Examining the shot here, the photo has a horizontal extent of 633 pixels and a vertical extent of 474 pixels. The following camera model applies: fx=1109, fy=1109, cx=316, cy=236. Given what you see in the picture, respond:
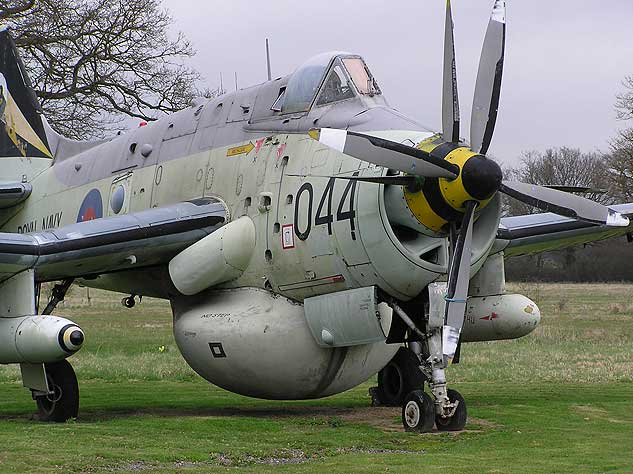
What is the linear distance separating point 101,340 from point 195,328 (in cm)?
1661

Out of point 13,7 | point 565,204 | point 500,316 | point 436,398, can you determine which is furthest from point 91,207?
point 13,7

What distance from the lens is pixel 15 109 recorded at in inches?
869

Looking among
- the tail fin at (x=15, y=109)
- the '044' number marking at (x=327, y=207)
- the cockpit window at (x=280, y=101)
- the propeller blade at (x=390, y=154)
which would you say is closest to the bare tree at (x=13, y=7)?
the tail fin at (x=15, y=109)

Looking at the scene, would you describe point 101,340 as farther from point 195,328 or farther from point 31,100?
point 195,328

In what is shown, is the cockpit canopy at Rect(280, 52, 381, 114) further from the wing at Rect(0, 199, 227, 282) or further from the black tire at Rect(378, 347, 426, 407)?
the black tire at Rect(378, 347, 426, 407)

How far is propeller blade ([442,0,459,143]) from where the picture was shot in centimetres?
1373

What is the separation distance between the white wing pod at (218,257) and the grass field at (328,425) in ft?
6.61

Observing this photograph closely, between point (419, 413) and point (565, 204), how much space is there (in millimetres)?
3317

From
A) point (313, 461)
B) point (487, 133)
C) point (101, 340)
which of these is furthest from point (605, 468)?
point (101, 340)

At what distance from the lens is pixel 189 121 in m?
18.3

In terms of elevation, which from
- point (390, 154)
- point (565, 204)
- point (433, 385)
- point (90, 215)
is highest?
point (90, 215)

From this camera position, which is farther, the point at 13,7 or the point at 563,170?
the point at 563,170

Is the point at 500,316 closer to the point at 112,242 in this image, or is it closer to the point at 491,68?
the point at 491,68

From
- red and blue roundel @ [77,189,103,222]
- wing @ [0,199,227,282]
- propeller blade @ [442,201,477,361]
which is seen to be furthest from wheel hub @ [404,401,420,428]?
red and blue roundel @ [77,189,103,222]
